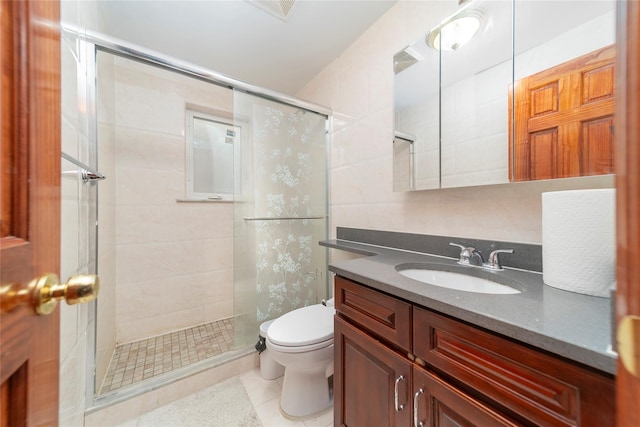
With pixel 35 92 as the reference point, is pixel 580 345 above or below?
below

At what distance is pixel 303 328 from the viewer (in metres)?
1.23

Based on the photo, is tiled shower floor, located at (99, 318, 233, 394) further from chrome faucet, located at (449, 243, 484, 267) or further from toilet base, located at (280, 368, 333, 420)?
chrome faucet, located at (449, 243, 484, 267)

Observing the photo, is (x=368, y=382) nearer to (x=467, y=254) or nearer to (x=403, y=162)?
(x=467, y=254)

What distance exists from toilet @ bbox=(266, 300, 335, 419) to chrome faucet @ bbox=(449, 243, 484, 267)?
72 centimetres

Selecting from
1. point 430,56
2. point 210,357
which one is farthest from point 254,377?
point 430,56

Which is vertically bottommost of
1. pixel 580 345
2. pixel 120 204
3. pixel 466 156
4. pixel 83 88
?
pixel 580 345

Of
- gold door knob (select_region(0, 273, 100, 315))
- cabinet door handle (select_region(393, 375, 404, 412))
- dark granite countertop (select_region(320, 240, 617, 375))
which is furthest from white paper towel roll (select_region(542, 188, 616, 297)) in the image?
gold door knob (select_region(0, 273, 100, 315))

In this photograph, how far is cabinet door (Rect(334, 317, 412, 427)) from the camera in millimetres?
702

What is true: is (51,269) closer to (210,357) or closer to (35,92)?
(35,92)

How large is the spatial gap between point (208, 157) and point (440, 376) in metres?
2.21

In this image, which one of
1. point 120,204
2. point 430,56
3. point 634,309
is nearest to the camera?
point 634,309

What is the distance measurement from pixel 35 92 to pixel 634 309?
2.37 feet

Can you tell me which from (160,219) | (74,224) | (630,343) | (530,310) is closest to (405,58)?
(530,310)

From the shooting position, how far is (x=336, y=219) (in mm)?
1824
